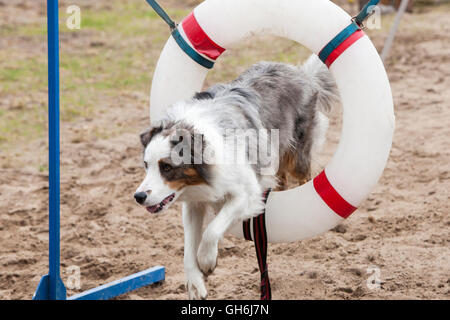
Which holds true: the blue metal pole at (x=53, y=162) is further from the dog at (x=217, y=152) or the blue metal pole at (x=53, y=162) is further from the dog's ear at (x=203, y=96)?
the dog's ear at (x=203, y=96)

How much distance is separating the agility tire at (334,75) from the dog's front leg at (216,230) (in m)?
0.42

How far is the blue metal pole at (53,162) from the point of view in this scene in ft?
11.9

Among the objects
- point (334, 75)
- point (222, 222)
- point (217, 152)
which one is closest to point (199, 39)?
point (334, 75)

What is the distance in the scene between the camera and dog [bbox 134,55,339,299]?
10.9ft

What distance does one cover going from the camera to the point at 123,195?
226 inches

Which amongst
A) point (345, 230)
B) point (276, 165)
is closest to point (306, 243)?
point (345, 230)

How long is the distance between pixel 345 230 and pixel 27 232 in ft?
8.08

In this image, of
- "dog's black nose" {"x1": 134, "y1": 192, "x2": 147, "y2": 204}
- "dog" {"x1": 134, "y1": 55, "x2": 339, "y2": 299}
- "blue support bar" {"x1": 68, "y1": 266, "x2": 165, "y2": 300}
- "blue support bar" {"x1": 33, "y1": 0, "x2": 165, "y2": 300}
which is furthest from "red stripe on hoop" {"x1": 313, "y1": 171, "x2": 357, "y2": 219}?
"blue support bar" {"x1": 33, "y1": 0, "x2": 165, "y2": 300}

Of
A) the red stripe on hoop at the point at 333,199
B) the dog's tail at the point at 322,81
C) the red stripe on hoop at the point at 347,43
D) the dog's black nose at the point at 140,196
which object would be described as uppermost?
the red stripe on hoop at the point at 347,43

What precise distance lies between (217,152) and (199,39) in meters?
0.96

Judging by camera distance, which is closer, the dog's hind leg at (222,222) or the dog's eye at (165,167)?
the dog's eye at (165,167)

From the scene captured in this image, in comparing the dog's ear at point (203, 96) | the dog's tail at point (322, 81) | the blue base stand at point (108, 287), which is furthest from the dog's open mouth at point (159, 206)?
the dog's tail at point (322, 81)

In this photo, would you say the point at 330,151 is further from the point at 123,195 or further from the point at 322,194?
the point at 322,194
